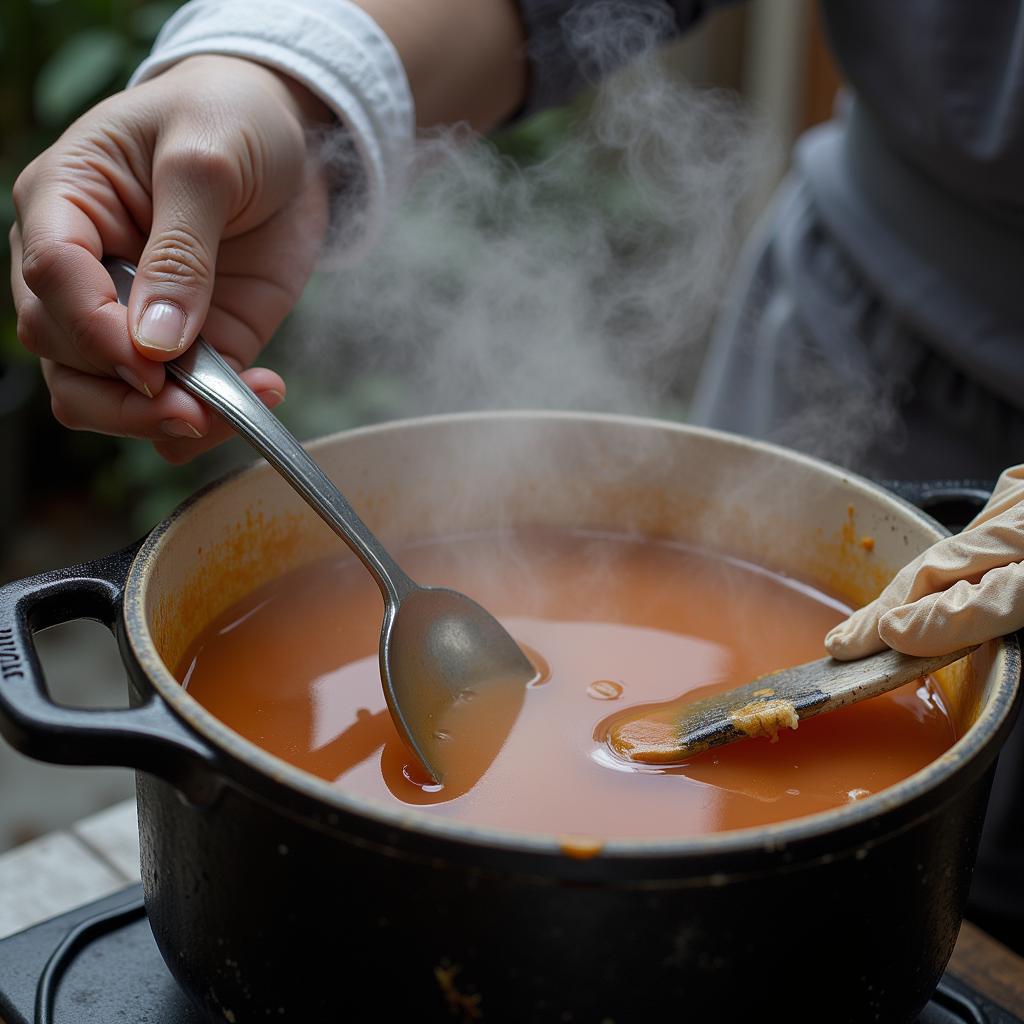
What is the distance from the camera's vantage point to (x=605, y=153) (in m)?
3.62

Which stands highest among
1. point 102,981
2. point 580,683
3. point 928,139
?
point 928,139

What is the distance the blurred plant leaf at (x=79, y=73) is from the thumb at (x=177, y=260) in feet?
6.97

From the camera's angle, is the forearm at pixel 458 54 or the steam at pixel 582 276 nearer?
the forearm at pixel 458 54

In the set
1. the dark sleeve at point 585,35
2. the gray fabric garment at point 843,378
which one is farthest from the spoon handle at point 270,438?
the gray fabric garment at point 843,378

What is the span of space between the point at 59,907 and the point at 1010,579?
902 millimetres

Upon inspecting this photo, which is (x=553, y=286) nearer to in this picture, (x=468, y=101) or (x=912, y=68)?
(x=468, y=101)

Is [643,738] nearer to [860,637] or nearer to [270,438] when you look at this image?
[860,637]

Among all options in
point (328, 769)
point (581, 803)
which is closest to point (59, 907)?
point (328, 769)

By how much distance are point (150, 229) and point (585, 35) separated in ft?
2.04

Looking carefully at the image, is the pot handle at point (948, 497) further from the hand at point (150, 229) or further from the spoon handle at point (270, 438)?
the hand at point (150, 229)

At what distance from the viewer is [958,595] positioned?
808 mm

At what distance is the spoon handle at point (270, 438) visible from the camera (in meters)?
0.92

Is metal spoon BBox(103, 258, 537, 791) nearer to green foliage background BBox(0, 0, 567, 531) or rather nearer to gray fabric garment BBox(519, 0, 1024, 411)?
gray fabric garment BBox(519, 0, 1024, 411)

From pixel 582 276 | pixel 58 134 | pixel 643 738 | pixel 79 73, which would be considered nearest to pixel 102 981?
pixel 643 738
